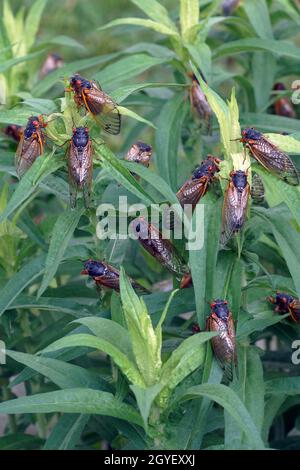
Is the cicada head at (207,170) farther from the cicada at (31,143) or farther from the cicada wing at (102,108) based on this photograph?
the cicada at (31,143)

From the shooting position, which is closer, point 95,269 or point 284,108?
point 95,269

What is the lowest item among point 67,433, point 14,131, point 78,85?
point 67,433

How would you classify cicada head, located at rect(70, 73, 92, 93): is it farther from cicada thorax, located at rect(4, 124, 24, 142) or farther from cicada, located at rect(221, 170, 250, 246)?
cicada thorax, located at rect(4, 124, 24, 142)

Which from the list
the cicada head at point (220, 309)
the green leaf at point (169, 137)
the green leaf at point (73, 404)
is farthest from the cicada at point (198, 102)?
the green leaf at point (73, 404)

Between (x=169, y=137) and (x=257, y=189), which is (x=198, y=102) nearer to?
(x=169, y=137)

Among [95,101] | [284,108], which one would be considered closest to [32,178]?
[95,101]
